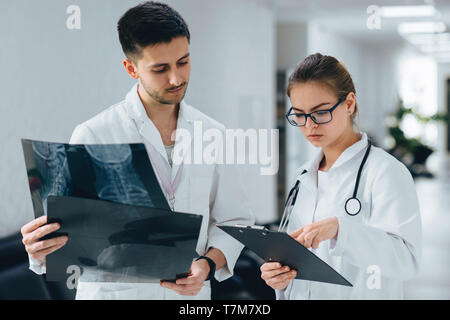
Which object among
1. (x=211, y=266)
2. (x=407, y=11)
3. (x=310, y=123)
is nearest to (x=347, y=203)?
(x=310, y=123)

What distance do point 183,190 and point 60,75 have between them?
533 millimetres

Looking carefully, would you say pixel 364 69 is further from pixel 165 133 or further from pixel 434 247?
pixel 434 247

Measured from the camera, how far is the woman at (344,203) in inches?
49.6

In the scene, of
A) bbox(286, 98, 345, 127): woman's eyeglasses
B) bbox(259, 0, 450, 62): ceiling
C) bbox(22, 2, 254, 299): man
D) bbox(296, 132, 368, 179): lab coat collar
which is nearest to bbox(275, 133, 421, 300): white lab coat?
bbox(296, 132, 368, 179): lab coat collar

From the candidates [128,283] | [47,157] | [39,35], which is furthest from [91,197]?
[39,35]

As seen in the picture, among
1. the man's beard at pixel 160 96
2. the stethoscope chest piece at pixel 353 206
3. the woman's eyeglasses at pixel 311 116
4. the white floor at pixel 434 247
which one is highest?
the man's beard at pixel 160 96

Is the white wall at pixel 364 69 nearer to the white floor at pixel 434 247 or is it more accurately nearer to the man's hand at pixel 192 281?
the white floor at pixel 434 247

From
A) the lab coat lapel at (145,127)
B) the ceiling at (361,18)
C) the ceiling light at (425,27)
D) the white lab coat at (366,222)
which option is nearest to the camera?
the white lab coat at (366,222)

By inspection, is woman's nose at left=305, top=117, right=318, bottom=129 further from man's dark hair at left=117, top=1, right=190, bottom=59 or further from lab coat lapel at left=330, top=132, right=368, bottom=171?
man's dark hair at left=117, top=1, right=190, bottom=59

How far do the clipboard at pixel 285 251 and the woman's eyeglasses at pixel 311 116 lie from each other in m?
0.34

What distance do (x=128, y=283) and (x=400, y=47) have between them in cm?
125

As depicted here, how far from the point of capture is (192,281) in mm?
1292

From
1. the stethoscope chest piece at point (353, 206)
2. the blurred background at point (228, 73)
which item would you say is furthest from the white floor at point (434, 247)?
the stethoscope chest piece at point (353, 206)
